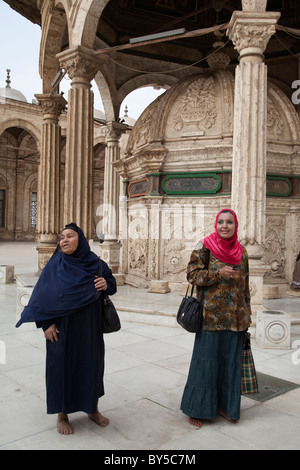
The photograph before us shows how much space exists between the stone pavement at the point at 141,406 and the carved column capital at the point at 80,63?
5165 millimetres

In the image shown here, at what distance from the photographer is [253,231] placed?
6.00 m

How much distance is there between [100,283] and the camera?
2.88 m

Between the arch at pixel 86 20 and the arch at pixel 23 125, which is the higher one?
the arch at pixel 23 125

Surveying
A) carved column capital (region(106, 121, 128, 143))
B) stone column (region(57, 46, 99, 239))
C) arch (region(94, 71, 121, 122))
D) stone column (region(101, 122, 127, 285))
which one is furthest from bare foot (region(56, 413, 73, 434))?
arch (region(94, 71, 121, 122))

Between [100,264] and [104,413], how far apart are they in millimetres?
1145

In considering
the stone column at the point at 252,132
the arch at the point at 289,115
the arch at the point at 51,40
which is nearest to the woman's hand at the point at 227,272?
the stone column at the point at 252,132

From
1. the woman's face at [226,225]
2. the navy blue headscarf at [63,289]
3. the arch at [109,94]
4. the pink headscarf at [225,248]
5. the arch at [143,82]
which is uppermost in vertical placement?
the arch at [143,82]

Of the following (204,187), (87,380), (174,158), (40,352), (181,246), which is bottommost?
(40,352)

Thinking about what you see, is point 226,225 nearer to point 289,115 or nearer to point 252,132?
point 252,132

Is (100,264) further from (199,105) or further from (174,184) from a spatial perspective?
(199,105)

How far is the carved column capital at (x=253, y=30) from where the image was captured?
597 centimetres

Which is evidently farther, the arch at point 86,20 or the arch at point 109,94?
the arch at point 109,94

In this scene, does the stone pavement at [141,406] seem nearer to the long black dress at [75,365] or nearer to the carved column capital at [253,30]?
the long black dress at [75,365]
